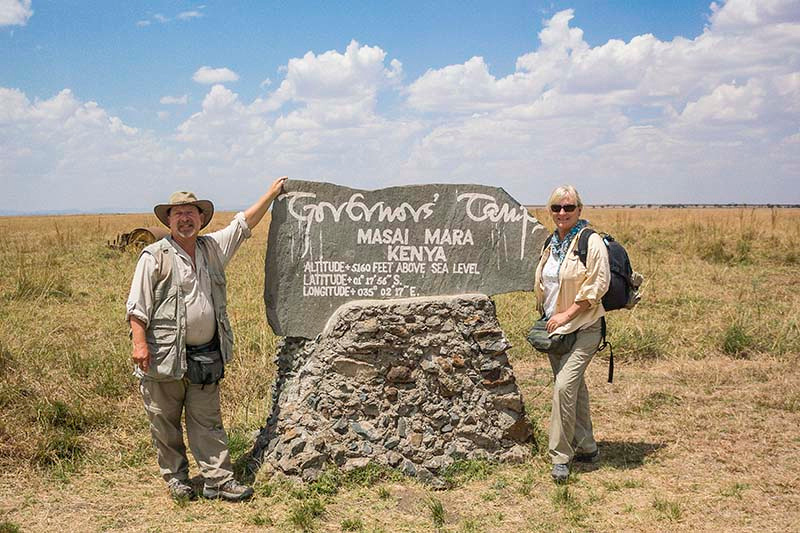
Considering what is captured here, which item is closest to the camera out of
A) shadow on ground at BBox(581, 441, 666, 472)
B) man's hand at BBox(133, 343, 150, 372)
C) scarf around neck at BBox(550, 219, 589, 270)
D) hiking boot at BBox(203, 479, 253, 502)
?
man's hand at BBox(133, 343, 150, 372)

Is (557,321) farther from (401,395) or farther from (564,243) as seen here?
(401,395)

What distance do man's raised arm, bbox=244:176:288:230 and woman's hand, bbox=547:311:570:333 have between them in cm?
218

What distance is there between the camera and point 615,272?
4652 mm

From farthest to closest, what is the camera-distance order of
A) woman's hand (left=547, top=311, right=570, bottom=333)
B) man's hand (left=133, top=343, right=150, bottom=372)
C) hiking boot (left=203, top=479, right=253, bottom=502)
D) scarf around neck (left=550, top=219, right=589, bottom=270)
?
scarf around neck (left=550, top=219, right=589, bottom=270) → woman's hand (left=547, top=311, right=570, bottom=333) → hiking boot (left=203, top=479, right=253, bottom=502) → man's hand (left=133, top=343, right=150, bottom=372)

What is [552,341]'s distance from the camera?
4668 millimetres

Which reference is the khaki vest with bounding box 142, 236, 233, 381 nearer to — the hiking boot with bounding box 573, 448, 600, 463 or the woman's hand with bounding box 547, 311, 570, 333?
the woman's hand with bounding box 547, 311, 570, 333

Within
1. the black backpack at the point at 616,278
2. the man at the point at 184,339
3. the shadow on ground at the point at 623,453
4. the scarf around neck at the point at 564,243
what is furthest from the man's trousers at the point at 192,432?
the black backpack at the point at 616,278

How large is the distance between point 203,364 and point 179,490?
0.89 meters

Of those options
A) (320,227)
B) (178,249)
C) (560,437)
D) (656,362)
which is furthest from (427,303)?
(656,362)

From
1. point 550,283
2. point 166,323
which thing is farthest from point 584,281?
point 166,323

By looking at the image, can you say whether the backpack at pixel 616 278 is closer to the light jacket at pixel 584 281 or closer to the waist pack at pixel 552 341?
the light jacket at pixel 584 281

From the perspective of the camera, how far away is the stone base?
4766 mm

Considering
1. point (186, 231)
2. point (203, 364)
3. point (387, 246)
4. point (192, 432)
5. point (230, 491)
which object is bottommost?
point (230, 491)

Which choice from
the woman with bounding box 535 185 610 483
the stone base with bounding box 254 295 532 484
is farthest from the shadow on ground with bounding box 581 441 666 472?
the stone base with bounding box 254 295 532 484
